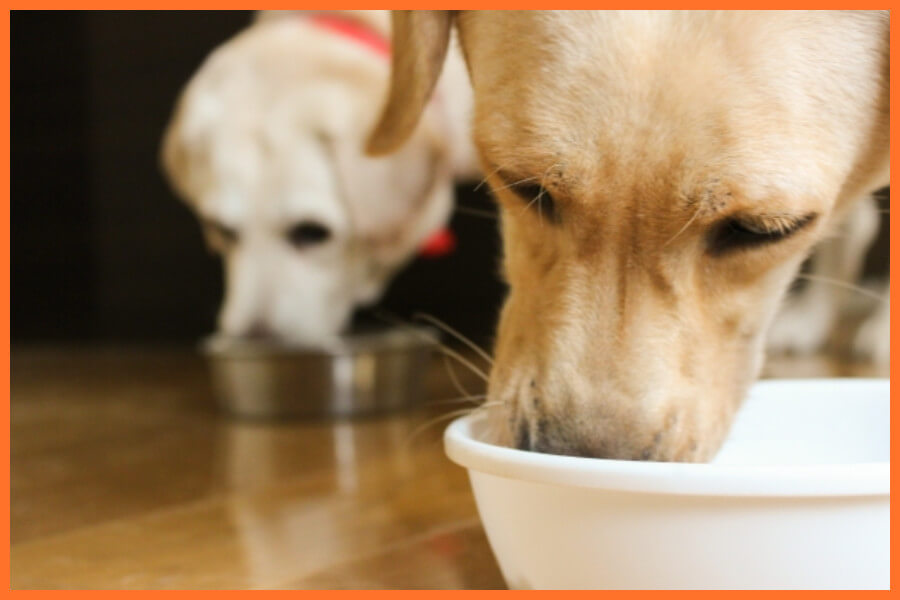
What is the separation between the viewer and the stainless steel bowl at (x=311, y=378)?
2.56 m

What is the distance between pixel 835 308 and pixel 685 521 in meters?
2.93

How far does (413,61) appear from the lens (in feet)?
4.98

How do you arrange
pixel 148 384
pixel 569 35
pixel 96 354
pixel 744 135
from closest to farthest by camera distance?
pixel 744 135, pixel 569 35, pixel 148 384, pixel 96 354

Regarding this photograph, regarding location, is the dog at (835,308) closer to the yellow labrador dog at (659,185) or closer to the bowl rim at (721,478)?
the yellow labrador dog at (659,185)

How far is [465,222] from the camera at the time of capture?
4.21m

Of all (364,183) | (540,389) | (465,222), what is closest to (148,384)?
(364,183)

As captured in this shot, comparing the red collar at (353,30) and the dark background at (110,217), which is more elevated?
the red collar at (353,30)

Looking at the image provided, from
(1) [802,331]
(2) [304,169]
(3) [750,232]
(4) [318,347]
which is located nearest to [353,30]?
(2) [304,169]

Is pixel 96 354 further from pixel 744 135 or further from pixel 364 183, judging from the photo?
pixel 744 135

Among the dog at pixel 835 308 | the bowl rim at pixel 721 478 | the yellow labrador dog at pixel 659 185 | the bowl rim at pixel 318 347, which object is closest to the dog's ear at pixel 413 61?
the yellow labrador dog at pixel 659 185

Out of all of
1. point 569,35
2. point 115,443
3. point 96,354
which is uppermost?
point 569,35

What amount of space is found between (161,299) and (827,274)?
292cm

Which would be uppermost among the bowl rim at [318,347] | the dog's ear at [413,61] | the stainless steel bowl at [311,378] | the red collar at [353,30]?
the red collar at [353,30]

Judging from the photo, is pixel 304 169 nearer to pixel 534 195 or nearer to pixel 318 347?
pixel 318 347
